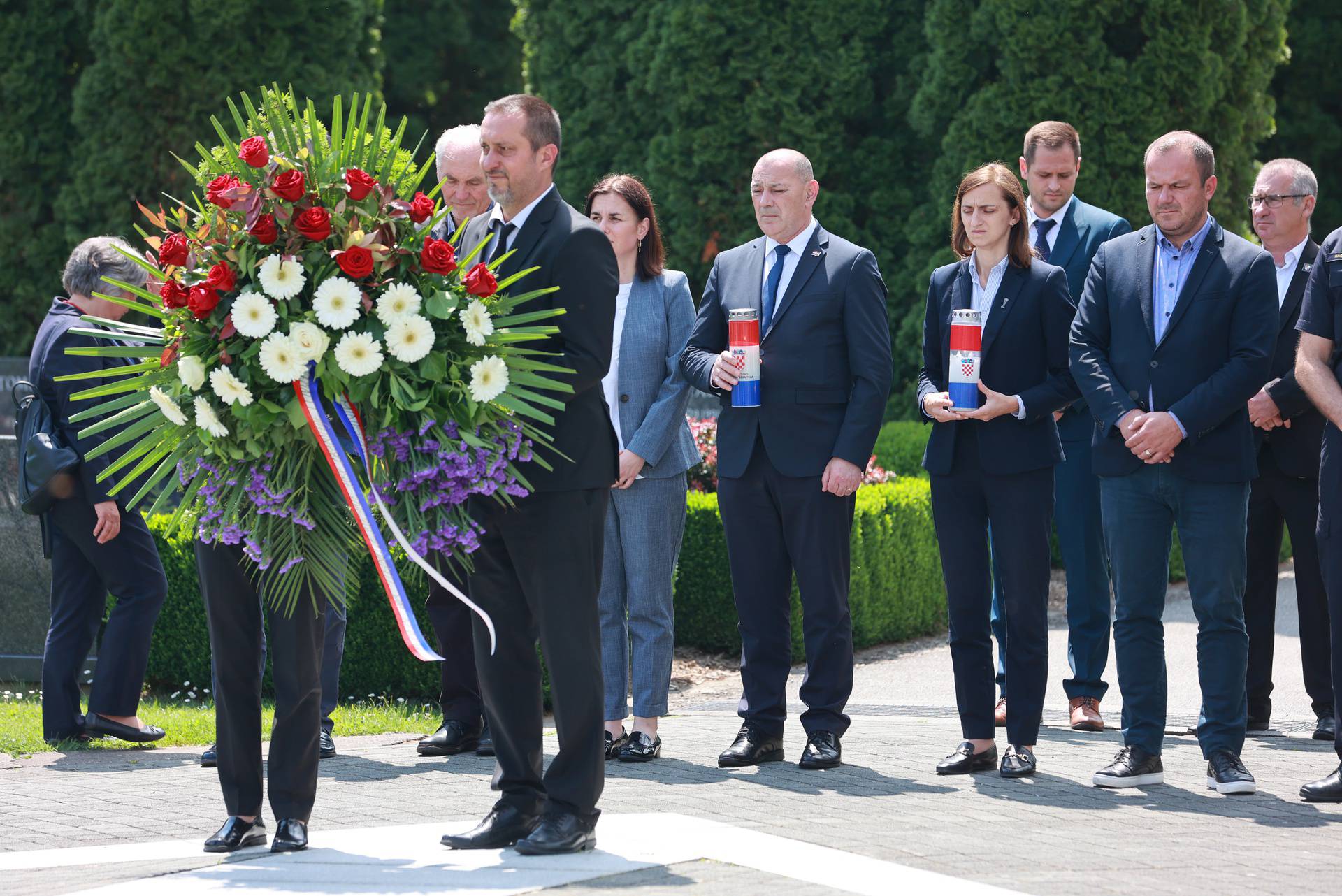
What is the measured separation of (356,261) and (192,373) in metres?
0.57

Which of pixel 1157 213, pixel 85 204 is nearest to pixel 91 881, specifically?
pixel 1157 213

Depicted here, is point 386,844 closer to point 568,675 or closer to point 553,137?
point 568,675

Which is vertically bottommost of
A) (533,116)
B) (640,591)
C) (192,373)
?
(640,591)

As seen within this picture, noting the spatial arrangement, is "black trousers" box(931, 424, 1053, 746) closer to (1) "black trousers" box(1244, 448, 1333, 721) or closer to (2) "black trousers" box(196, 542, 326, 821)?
(1) "black trousers" box(1244, 448, 1333, 721)

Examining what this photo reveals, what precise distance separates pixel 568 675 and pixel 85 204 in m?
15.6

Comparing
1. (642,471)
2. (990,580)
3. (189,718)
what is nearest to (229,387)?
(642,471)

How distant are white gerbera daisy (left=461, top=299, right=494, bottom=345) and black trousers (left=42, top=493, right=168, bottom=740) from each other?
3.41 m

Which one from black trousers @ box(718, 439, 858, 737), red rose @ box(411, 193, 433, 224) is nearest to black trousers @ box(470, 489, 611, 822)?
red rose @ box(411, 193, 433, 224)

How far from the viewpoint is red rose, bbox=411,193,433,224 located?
4926mm

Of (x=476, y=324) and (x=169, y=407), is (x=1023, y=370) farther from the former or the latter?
(x=169, y=407)

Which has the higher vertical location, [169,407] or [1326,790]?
[169,407]

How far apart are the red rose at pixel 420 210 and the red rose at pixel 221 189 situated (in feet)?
1.69

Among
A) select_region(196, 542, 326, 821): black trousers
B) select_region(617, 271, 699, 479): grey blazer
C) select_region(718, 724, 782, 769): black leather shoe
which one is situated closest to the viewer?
select_region(196, 542, 326, 821): black trousers

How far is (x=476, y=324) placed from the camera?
476 cm
